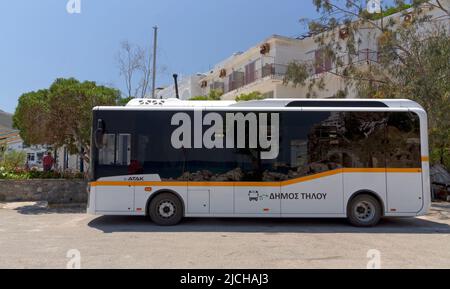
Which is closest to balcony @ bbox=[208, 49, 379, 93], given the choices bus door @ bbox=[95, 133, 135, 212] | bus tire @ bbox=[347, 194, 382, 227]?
bus tire @ bbox=[347, 194, 382, 227]

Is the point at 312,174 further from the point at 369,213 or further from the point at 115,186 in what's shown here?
the point at 115,186

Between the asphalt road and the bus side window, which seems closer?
the asphalt road

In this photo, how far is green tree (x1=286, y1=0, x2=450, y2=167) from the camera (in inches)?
564

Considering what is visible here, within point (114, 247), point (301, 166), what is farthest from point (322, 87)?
point (114, 247)

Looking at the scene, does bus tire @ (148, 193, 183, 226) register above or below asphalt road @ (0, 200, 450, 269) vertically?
above

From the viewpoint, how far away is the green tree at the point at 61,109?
14344 mm

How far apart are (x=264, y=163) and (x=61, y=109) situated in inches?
350

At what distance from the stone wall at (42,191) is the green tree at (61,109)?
1.73 metres

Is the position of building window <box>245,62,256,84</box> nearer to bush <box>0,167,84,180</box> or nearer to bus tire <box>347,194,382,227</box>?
bush <box>0,167,84,180</box>

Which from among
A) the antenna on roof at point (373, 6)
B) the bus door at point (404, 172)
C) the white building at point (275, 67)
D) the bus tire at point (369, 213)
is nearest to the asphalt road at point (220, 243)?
the bus tire at point (369, 213)

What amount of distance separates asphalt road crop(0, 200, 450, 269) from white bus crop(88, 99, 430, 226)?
0.59 meters

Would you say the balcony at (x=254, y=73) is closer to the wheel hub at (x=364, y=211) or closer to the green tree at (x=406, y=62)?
the green tree at (x=406, y=62)

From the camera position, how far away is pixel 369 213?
1001 cm
